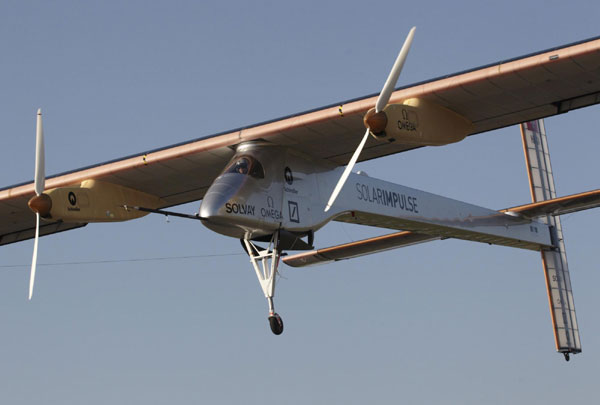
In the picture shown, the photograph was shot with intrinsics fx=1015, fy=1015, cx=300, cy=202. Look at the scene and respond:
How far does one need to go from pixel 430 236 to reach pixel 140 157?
9.03 m

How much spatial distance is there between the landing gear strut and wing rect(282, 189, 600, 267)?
709cm

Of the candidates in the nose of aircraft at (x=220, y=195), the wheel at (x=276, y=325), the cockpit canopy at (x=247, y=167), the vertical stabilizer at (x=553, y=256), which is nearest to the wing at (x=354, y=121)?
the cockpit canopy at (x=247, y=167)

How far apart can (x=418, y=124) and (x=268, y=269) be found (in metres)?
4.73

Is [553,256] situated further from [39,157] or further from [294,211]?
[39,157]

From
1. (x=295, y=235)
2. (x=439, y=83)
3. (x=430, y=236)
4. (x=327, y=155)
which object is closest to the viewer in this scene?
(x=439, y=83)

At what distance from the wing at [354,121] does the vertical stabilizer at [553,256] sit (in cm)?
896

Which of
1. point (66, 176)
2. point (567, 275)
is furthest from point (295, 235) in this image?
point (567, 275)

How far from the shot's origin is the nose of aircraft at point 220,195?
20.5m

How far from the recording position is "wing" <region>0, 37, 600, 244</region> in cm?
1997

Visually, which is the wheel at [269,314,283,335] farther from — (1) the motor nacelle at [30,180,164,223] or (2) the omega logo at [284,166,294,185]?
(1) the motor nacelle at [30,180,164,223]

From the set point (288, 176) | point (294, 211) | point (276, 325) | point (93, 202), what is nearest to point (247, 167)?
→ point (288, 176)

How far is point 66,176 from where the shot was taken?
25.0 metres

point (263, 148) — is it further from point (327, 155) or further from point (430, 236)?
point (430, 236)

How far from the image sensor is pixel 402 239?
29094 millimetres
